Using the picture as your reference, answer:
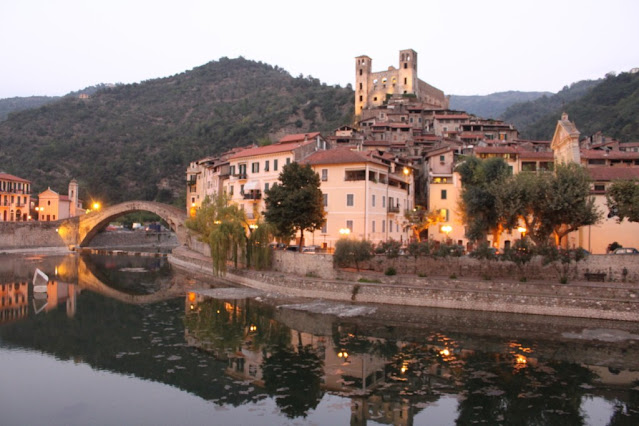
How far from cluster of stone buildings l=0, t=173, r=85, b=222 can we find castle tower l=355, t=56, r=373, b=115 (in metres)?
56.1

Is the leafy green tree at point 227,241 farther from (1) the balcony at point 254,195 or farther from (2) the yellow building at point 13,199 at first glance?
(2) the yellow building at point 13,199

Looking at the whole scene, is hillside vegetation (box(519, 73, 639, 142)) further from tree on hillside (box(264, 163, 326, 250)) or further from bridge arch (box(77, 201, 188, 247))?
bridge arch (box(77, 201, 188, 247))

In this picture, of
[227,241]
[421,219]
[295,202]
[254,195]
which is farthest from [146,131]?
[295,202]

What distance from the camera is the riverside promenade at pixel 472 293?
24.3m

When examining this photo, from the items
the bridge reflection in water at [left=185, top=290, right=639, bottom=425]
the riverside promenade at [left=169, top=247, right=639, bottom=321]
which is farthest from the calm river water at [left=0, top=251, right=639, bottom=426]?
the riverside promenade at [left=169, top=247, right=639, bottom=321]

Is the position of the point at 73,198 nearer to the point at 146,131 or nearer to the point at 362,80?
the point at 146,131

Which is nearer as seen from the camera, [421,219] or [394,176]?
[421,219]

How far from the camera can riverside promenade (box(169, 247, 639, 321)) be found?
2433 cm

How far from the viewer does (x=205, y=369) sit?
17.7 m

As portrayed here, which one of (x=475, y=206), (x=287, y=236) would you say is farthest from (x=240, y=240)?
(x=475, y=206)

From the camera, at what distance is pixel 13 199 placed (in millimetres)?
72188

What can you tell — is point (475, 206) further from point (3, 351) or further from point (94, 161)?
point (94, 161)

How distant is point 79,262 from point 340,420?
4687 cm

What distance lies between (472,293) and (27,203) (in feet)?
229
